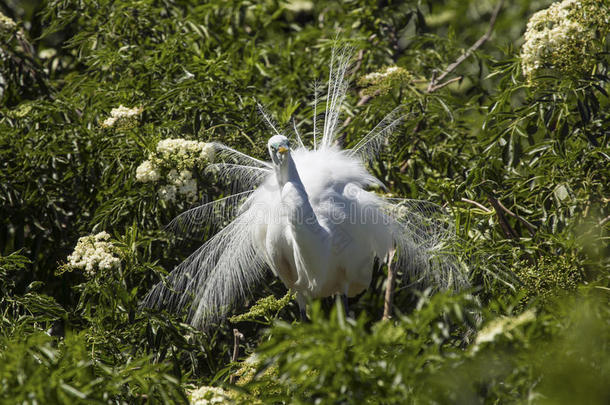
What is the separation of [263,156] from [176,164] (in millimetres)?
625

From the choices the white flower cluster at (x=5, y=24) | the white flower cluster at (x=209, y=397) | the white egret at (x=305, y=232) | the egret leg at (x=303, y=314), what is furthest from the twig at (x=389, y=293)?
the white flower cluster at (x=5, y=24)

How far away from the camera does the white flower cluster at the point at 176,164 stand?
2766mm

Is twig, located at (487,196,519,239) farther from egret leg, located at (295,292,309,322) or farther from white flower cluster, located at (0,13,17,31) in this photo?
white flower cluster, located at (0,13,17,31)

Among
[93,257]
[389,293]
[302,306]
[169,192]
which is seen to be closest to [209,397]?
[93,257]

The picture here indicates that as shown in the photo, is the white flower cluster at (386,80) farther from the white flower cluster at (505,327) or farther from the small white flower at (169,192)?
the white flower cluster at (505,327)

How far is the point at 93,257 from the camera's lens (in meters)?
2.48

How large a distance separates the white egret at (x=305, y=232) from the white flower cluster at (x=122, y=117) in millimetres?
429

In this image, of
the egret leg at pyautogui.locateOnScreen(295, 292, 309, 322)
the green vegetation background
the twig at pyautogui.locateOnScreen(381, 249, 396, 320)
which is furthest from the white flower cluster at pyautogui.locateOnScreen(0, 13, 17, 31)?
the twig at pyautogui.locateOnScreen(381, 249, 396, 320)

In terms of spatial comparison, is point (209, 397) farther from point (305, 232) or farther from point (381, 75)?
point (381, 75)

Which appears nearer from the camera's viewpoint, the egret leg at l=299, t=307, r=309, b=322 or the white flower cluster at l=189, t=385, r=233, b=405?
the white flower cluster at l=189, t=385, r=233, b=405

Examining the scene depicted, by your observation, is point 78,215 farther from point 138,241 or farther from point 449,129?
point 449,129

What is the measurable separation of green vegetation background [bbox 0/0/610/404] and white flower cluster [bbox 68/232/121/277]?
3.4 inches

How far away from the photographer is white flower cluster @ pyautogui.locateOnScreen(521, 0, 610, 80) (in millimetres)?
2656

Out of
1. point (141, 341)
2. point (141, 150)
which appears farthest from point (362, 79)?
point (141, 341)
